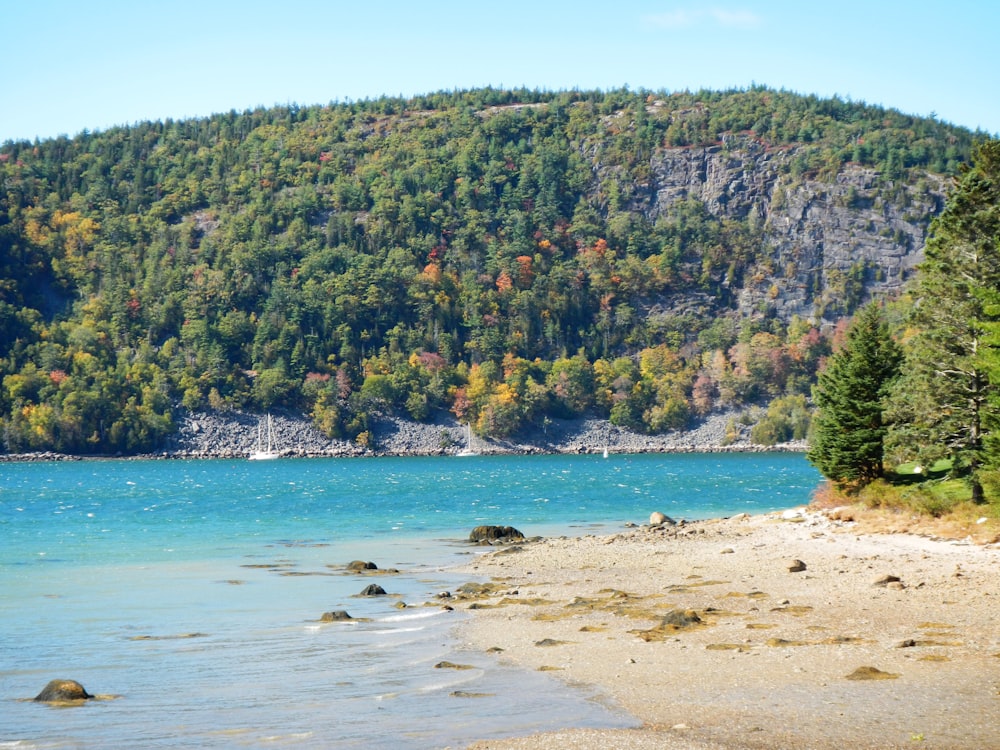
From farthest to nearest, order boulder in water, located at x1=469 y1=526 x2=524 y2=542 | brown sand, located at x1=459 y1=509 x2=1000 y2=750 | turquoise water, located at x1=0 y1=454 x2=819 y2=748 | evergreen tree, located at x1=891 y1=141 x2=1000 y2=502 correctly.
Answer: boulder in water, located at x1=469 y1=526 x2=524 y2=542
evergreen tree, located at x1=891 y1=141 x2=1000 y2=502
turquoise water, located at x1=0 y1=454 x2=819 y2=748
brown sand, located at x1=459 y1=509 x2=1000 y2=750

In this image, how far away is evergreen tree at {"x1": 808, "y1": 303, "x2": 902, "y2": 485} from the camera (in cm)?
4206

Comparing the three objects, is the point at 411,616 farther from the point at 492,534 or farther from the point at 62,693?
the point at 492,534

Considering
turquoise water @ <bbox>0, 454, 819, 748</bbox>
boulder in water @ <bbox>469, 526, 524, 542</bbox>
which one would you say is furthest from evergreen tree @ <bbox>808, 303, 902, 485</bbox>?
boulder in water @ <bbox>469, 526, 524, 542</bbox>

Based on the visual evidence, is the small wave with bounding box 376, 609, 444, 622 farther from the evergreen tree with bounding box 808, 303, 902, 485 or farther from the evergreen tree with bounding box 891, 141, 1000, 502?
the evergreen tree with bounding box 808, 303, 902, 485

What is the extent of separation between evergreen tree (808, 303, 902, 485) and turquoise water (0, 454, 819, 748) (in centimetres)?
1204

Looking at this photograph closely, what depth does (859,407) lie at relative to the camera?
138ft

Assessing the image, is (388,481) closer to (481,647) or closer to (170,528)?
(170,528)

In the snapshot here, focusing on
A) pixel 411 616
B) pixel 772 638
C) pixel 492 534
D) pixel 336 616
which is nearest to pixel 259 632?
pixel 336 616

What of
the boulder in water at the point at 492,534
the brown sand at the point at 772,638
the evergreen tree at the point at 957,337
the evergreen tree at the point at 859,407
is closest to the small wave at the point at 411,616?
the brown sand at the point at 772,638

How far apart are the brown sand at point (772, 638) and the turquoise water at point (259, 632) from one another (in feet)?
3.63

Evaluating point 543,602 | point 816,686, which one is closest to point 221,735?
point 816,686

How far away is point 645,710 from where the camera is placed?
15.9 meters

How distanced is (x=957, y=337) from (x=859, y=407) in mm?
6445

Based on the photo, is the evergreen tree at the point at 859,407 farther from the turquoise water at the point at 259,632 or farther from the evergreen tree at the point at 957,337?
the turquoise water at the point at 259,632
